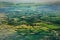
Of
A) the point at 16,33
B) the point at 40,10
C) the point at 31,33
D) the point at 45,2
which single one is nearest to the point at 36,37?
the point at 31,33

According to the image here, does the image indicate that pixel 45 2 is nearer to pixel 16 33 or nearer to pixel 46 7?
Answer: pixel 46 7

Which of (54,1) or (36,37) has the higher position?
(54,1)

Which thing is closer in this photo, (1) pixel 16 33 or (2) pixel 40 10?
(1) pixel 16 33

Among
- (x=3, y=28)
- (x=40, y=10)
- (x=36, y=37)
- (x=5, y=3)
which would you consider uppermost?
(x=5, y=3)

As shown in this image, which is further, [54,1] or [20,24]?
[54,1]

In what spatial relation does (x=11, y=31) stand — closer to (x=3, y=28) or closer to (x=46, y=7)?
(x=3, y=28)

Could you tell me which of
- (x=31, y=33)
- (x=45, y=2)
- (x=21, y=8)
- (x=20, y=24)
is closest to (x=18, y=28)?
(x=20, y=24)
